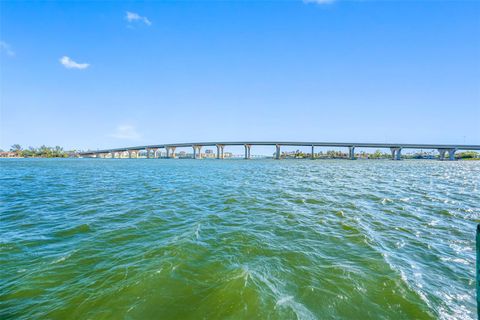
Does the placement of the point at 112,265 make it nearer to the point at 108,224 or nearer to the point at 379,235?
the point at 108,224

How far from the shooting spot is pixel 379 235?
23.2ft

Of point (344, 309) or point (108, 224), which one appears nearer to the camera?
point (344, 309)

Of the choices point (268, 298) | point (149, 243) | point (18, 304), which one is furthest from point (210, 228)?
point (18, 304)

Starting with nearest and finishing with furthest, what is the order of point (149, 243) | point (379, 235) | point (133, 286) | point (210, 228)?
point (133, 286) < point (149, 243) < point (379, 235) < point (210, 228)

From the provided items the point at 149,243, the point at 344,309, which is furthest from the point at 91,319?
the point at 344,309

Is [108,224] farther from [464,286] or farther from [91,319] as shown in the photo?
[464,286]

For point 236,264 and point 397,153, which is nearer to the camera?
point 236,264

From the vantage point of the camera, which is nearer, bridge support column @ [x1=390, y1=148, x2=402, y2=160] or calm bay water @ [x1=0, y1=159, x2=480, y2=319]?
calm bay water @ [x1=0, y1=159, x2=480, y2=319]

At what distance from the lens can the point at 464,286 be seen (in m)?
4.43

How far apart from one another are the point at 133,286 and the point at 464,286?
717 cm

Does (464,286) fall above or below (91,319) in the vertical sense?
below

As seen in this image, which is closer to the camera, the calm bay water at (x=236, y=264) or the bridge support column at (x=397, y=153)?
the calm bay water at (x=236, y=264)

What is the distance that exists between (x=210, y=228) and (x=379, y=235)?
6.05 meters

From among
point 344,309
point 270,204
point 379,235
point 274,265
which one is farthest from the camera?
point 270,204
